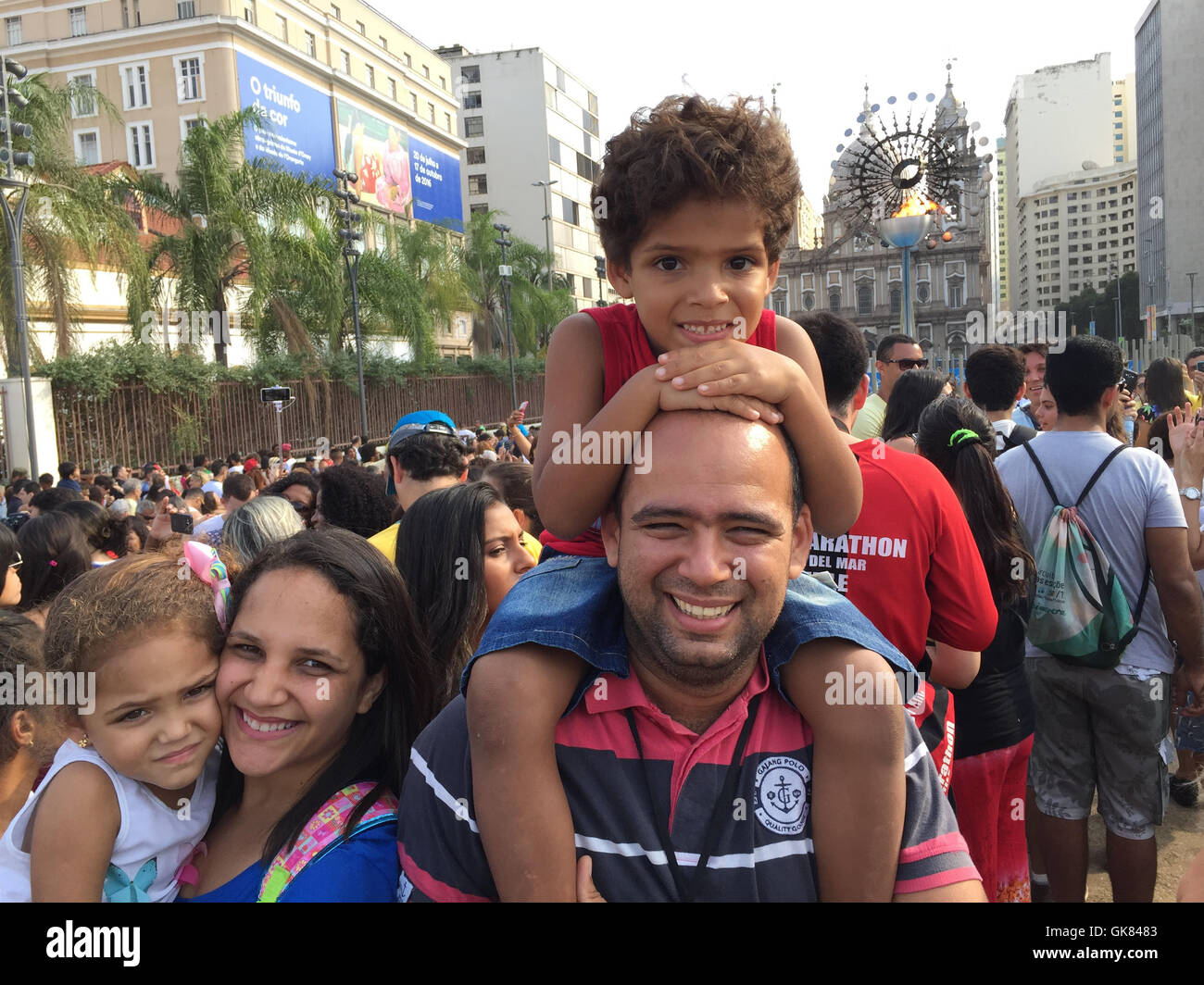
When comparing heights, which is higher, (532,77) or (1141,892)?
(532,77)

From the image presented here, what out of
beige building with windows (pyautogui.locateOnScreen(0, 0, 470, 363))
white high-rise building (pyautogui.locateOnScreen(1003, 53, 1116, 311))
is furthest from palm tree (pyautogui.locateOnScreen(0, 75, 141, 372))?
white high-rise building (pyautogui.locateOnScreen(1003, 53, 1116, 311))

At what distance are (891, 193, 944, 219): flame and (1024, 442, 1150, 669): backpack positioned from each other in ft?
21.2

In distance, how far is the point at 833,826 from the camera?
1.84 m

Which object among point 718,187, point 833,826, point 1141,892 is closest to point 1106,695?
point 1141,892

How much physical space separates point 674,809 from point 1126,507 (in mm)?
2920

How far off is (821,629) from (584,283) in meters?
71.9

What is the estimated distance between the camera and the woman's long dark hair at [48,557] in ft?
14.6

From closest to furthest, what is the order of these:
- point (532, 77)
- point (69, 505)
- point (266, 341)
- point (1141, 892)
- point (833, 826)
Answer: point (833, 826) < point (1141, 892) < point (69, 505) < point (266, 341) < point (532, 77)

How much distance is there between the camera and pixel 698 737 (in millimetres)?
1961

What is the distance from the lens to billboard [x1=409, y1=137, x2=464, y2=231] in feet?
168

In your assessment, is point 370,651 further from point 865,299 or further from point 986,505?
point 865,299

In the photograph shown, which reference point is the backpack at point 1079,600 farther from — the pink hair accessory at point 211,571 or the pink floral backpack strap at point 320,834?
the pink hair accessory at point 211,571

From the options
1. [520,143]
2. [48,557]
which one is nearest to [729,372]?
[48,557]
